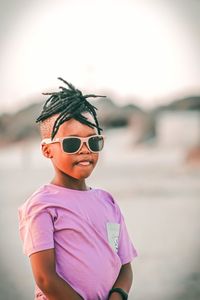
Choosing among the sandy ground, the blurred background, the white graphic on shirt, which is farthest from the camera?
the blurred background

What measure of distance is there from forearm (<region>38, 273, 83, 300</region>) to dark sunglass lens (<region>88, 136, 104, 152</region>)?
30 centimetres

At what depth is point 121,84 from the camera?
5496 millimetres

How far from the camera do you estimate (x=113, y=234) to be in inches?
57.0

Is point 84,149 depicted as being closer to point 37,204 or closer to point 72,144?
point 72,144

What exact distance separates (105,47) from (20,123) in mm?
1888

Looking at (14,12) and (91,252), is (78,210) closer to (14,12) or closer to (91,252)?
(91,252)

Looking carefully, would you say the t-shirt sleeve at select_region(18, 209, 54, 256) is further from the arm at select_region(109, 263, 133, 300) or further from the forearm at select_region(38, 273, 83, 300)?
the arm at select_region(109, 263, 133, 300)

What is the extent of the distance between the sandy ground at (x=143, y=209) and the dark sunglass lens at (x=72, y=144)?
1.63 meters

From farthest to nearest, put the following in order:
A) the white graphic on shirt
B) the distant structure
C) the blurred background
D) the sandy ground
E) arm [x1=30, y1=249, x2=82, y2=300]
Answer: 1. the distant structure
2. the blurred background
3. the sandy ground
4. the white graphic on shirt
5. arm [x1=30, y1=249, x2=82, y2=300]

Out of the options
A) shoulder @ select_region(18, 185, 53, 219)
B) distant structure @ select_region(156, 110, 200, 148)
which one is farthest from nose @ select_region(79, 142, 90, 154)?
distant structure @ select_region(156, 110, 200, 148)

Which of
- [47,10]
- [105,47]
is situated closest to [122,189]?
[105,47]

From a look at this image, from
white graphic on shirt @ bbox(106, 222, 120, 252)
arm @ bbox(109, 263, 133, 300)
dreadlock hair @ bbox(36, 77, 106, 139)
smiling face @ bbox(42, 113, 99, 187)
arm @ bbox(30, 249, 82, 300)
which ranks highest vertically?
dreadlock hair @ bbox(36, 77, 106, 139)

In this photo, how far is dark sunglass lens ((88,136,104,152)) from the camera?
1429 millimetres

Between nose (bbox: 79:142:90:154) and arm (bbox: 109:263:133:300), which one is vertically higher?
nose (bbox: 79:142:90:154)
